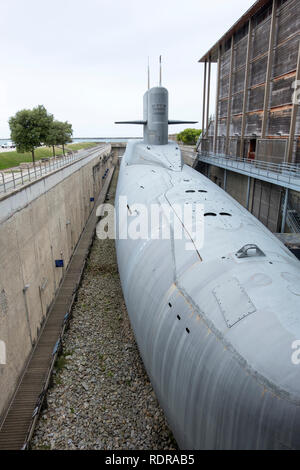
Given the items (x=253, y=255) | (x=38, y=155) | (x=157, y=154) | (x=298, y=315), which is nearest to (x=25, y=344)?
(x=253, y=255)

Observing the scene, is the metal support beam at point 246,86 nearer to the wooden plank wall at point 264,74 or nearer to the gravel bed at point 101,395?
the wooden plank wall at point 264,74

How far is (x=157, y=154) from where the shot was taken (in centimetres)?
2305

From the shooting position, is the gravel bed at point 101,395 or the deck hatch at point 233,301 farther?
the gravel bed at point 101,395

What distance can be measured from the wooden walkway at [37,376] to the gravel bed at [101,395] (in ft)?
1.16

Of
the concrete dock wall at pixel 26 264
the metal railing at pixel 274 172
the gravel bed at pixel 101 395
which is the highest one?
the metal railing at pixel 274 172

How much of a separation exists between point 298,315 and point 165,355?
10.7 ft

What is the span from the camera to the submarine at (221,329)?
5254 millimetres

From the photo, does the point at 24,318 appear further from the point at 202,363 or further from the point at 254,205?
the point at 254,205

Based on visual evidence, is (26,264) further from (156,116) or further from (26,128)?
(26,128)

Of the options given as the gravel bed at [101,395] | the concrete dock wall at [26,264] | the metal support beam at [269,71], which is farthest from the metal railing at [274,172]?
the concrete dock wall at [26,264]

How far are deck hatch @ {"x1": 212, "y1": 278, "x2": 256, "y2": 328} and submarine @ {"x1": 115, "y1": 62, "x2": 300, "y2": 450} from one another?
21 mm

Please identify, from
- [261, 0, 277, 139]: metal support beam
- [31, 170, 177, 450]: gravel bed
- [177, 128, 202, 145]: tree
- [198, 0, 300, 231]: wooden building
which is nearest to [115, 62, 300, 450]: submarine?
[31, 170, 177, 450]: gravel bed

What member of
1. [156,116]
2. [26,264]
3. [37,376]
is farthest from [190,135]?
[37,376]

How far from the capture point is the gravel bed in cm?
927
